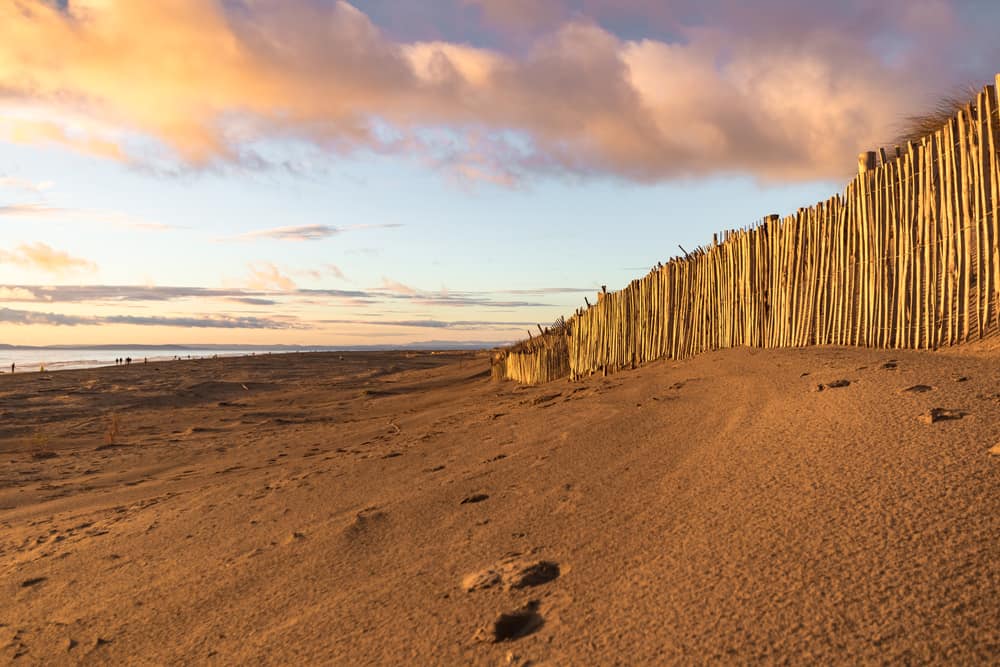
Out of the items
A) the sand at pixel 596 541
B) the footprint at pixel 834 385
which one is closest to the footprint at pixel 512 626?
the sand at pixel 596 541

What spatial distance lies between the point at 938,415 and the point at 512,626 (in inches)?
93.8

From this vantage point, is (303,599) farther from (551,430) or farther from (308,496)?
(551,430)

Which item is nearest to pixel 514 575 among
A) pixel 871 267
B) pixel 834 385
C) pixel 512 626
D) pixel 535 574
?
pixel 535 574

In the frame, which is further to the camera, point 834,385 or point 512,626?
point 834,385

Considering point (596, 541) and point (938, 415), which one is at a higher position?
point (938, 415)

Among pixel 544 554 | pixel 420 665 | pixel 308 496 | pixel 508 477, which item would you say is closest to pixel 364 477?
pixel 308 496

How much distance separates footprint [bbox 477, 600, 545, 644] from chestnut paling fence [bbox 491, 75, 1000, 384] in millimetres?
3834

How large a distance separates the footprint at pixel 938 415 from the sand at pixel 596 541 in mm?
13

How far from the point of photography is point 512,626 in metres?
2.33

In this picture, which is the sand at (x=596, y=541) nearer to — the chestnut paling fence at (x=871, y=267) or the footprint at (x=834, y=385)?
the footprint at (x=834, y=385)

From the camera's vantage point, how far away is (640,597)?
7.68ft

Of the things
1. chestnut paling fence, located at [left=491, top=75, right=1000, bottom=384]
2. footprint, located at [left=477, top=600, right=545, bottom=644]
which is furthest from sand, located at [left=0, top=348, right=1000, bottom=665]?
chestnut paling fence, located at [left=491, top=75, right=1000, bottom=384]

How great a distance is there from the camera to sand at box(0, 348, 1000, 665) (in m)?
2.11

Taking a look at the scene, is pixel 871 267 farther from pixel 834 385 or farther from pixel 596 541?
pixel 596 541
